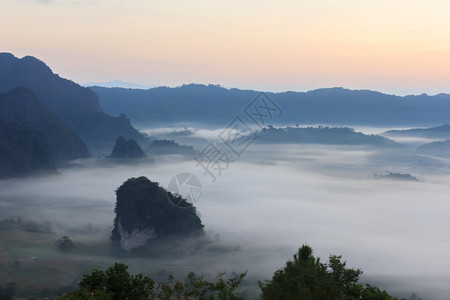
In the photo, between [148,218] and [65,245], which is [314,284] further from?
[65,245]

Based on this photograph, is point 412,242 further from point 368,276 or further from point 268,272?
point 268,272

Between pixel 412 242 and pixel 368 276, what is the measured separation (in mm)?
77135

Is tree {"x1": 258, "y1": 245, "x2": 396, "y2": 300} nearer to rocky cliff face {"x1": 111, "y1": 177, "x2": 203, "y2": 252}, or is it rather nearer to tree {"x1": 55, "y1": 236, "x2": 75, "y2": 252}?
rocky cliff face {"x1": 111, "y1": 177, "x2": 203, "y2": 252}

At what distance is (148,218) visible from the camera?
130500 mm

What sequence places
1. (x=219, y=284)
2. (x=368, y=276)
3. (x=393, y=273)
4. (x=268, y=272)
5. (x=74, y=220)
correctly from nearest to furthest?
(x=219, y=284) → (x=268, y=272) → (x=368, y=276) → (x=393, y=273) → (x=74, y=220)

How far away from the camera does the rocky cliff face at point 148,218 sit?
127188 mm

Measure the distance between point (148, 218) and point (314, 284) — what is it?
103851 millimetres

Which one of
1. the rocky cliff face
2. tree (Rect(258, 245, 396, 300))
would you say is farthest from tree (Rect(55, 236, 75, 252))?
tree (Rect(258, 245, 396, 300))

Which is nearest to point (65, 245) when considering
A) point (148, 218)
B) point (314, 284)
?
point (148, 218)

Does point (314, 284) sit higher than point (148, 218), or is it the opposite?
point (148, 218)

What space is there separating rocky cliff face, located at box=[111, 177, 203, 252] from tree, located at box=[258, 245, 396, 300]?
94.3 metres

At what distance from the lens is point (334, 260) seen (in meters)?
36.8

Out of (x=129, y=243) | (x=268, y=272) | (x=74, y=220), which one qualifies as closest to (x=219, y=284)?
(x=268, y=272)

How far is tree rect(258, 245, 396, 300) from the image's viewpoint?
30188 mm
